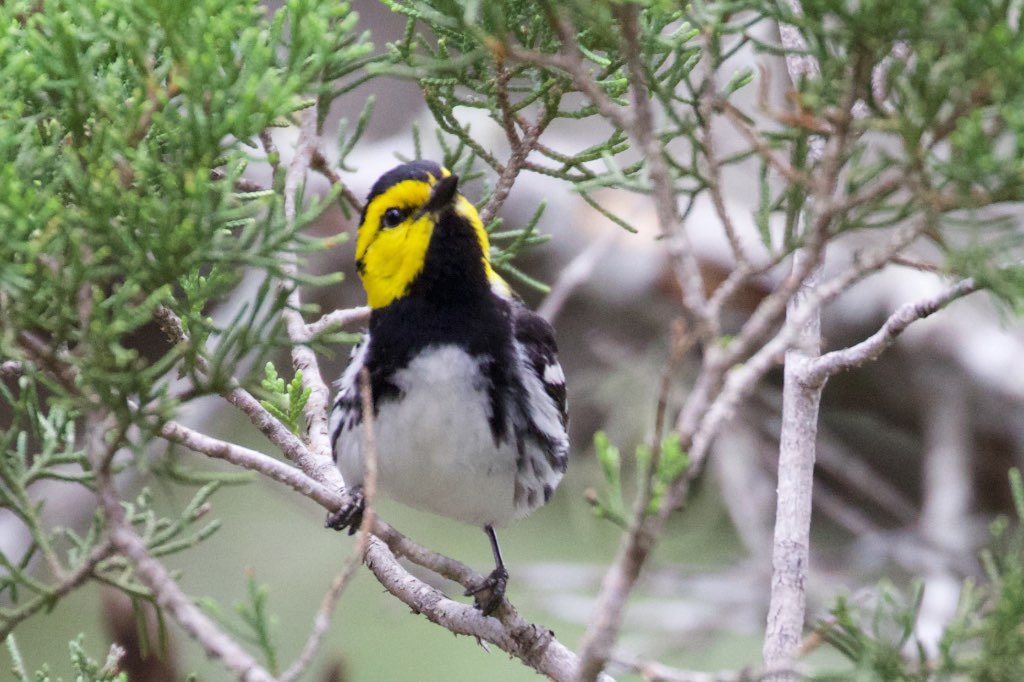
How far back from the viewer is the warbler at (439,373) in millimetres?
1836

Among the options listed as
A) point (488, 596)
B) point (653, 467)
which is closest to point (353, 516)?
point (488, 596)

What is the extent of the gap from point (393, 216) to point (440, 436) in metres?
0.38

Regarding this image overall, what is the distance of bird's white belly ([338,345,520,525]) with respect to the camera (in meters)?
1.83

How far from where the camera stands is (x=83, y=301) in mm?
1055

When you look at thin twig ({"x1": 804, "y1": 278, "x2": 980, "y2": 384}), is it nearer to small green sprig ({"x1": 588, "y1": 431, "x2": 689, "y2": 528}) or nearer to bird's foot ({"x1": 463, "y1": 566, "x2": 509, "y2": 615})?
small green sprig ({"x1": 588, "y1": 431, "x2": 689, "y2": 528})

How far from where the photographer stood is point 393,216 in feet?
6.15

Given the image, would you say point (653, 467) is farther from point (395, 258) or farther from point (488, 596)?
point (395, 258)

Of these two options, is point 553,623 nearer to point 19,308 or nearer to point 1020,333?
point 1020,333

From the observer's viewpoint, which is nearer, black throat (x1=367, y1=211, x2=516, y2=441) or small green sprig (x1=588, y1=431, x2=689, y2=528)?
small green sprig (x1=588, y1=431, x2=689, y2=528)

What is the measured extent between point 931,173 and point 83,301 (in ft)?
2.59

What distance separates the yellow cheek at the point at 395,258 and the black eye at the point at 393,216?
1cm

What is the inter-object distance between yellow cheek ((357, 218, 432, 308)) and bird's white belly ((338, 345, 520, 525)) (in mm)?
139

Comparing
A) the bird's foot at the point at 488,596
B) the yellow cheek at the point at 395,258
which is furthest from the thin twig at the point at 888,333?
the yellow cheek at the point at 395,258

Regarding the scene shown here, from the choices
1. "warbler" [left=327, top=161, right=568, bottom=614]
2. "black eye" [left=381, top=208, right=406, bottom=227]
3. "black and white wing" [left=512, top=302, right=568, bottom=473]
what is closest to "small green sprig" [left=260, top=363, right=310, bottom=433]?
"warbler" [left=327, top=161, right=568, bottom=614]
